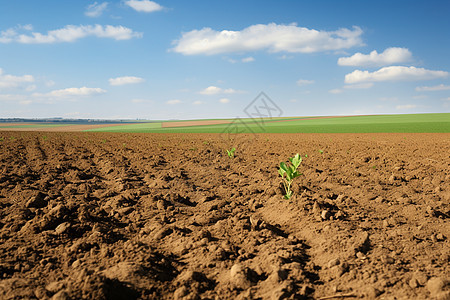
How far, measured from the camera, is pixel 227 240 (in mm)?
3795

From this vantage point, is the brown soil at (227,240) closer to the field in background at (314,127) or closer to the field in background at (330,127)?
the field in background at (314,127)

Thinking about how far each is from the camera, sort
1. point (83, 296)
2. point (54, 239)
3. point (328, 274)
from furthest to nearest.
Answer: point (54, 239), point (328, 274), point (83, 296)

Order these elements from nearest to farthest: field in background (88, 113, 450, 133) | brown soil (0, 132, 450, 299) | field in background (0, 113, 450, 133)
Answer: brown soil (0, 132, 450, 299) → field in background (88, 113, 450, 133) → field in background (0, 113, 450, 133)

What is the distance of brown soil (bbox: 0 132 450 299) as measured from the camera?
2.82m

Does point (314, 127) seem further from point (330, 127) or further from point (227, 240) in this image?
point (227, 240)

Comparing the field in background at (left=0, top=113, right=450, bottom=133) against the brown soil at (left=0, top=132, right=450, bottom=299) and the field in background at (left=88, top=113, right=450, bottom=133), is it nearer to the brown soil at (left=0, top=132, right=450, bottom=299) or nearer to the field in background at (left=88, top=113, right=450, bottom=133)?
the field in background at (left=88, top=113, right=450, bottom=133)

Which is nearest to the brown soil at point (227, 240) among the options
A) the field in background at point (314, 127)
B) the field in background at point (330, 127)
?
the field in background at point (314, 127)

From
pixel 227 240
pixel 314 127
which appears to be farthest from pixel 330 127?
pixel 227 240

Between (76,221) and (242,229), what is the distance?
246 cm

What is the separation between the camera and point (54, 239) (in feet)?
12.9

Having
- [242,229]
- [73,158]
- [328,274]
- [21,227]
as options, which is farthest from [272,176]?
[73,158]

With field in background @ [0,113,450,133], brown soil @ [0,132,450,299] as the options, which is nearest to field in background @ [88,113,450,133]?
field in background @ [0,113,450,133]

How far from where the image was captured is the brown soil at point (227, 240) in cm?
282

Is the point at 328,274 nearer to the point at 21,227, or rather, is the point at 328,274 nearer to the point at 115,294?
the point at 115,294
